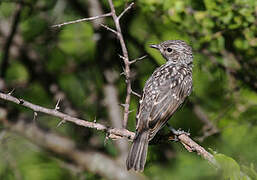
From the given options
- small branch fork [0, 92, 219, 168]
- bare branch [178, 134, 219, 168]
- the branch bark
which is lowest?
the branch bark

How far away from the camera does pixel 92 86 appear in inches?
322

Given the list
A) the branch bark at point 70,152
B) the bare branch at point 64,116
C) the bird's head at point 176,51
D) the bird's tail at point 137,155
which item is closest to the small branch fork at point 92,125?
the bare branch at point 64,116

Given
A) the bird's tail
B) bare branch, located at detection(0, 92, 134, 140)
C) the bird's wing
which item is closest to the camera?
bare branch, located at detection(0, 92, 134, 140)

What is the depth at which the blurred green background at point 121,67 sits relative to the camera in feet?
19.4

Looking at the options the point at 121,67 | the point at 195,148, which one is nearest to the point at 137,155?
the point at 195,148

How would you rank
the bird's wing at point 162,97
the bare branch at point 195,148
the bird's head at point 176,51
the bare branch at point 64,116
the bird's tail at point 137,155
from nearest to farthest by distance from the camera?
1. the bare branch at point 64,116
2. the bare branch at point 195,148
3. the bird's tail at point 137,155
4. the bird's wing at point 162,97
5. the bird's head at point 176,51

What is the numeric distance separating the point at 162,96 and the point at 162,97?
0.02m

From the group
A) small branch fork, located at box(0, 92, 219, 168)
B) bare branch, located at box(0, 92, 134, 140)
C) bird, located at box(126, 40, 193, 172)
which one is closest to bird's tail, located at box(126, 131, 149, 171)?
bird, located at box(126, 40, 193, 172)

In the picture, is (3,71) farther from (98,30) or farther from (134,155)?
(134,155)

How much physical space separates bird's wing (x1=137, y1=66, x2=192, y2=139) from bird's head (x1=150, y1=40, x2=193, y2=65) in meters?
0.38

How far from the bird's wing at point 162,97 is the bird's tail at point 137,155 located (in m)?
0.18

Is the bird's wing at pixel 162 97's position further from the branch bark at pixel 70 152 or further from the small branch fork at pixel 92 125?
the branch bark at pixel 70 152

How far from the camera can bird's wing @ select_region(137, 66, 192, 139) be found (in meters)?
5.16

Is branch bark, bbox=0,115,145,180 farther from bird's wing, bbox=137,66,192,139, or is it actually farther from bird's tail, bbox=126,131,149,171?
bird's tail, bbox=126,131,149,171
